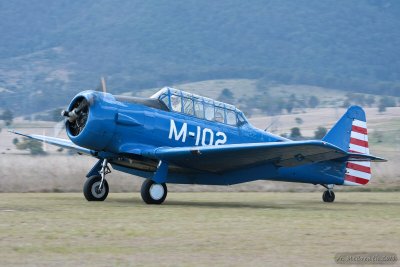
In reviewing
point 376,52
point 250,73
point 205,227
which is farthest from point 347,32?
point 205,227

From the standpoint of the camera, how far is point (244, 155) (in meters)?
15.6

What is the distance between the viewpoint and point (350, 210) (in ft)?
47.9

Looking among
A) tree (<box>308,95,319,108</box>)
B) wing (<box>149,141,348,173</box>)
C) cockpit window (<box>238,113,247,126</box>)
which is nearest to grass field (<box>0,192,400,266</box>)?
wing (<box>149,141,348,173</box>)

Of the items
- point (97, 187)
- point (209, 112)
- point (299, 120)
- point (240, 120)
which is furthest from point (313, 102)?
point (97, 187)

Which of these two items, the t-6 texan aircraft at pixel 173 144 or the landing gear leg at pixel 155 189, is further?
the t-6 texan aircraft at pixel 173 144

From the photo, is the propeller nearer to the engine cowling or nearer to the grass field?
the engine cowling

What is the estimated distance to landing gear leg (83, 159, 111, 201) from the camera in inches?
624

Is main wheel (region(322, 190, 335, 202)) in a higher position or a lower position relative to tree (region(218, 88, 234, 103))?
lower

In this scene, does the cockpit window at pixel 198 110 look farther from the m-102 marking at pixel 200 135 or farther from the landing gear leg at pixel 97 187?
the landing gear leg at pixel 97 187

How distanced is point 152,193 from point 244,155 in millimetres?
1787

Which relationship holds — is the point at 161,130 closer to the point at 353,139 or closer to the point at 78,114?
the point at 78,114

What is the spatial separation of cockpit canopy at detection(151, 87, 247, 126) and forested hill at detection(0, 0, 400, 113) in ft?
236

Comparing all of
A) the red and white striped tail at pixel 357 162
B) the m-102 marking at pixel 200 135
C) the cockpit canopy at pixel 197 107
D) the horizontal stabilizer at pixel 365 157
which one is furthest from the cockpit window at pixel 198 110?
the red and white striped tail at pixel 357 162

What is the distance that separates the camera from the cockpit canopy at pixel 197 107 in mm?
A: 16484
